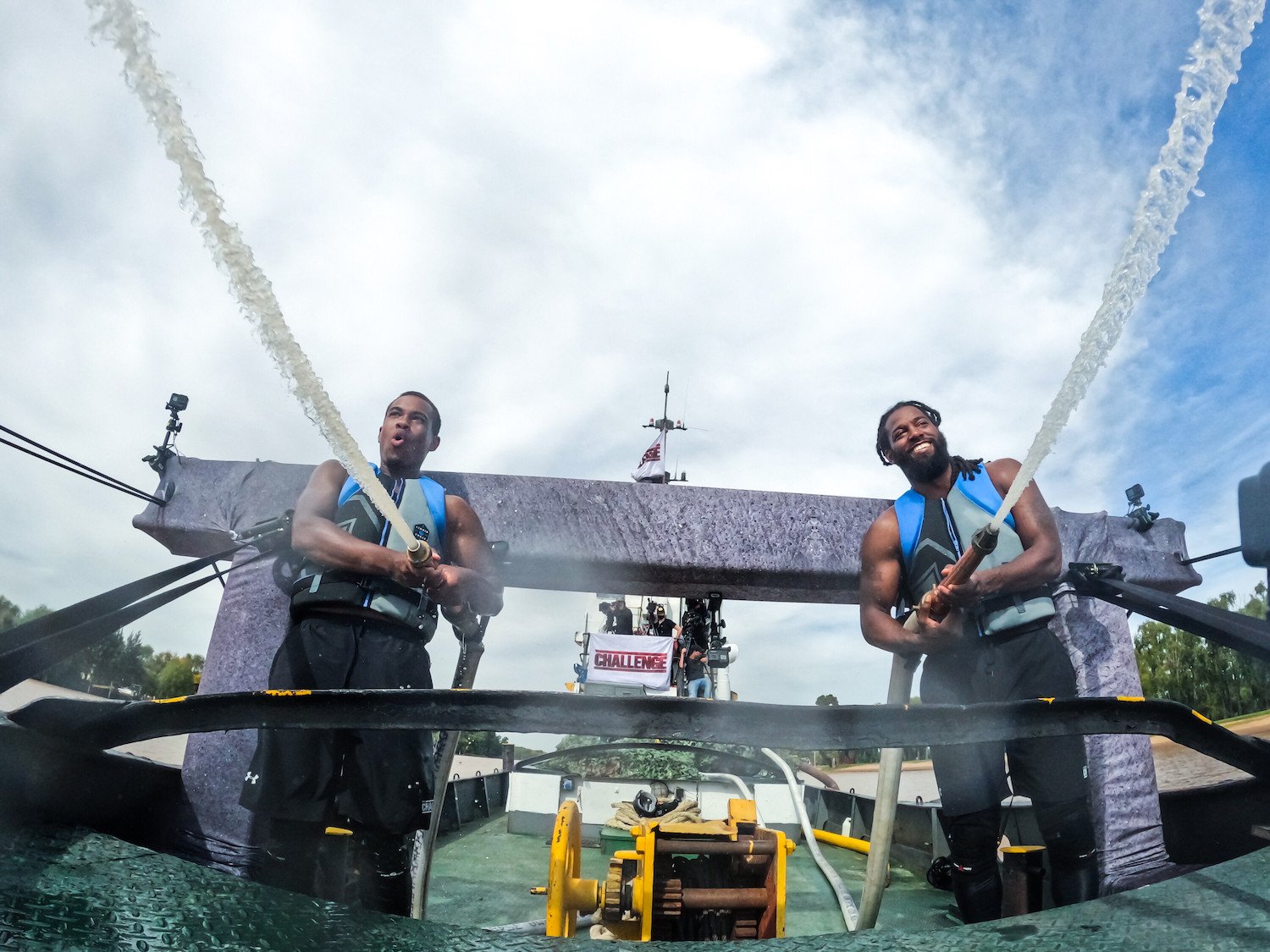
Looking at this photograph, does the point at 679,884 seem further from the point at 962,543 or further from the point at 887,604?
the point at 962,543

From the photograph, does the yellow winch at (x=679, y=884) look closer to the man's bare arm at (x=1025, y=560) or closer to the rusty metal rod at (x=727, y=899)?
the rusty metal rod at (x=727, y=899)

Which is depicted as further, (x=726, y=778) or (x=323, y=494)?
(x=726, y=778)

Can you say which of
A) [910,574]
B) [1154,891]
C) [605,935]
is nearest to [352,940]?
[1154,891]

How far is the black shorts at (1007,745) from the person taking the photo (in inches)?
95.0

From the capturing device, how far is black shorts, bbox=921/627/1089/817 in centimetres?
241

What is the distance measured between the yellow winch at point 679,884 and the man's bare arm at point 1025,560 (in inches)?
52.0

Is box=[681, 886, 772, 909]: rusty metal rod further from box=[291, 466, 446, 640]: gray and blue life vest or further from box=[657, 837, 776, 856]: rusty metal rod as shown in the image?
box=[291, 466, 446, 640]: gray and blue life vest

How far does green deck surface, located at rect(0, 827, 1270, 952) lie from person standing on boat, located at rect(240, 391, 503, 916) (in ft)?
3.79

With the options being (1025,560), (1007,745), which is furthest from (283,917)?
(1025,560)

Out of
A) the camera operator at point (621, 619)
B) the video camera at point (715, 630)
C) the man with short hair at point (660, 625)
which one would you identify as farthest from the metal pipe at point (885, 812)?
the man with short hair at point (660, 625)

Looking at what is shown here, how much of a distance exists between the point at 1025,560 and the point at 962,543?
0.20 meters

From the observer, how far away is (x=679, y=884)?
10.3 ft

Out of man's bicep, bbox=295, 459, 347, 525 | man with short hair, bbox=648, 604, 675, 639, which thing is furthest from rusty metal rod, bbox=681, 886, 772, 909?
man with short hair, bbox=648, 604, 675, 639

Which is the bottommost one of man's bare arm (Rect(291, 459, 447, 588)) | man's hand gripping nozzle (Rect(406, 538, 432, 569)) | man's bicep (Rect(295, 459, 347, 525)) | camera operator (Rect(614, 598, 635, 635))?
man's hand gripping nozzle (Rect(406, 538, 432, 569))
